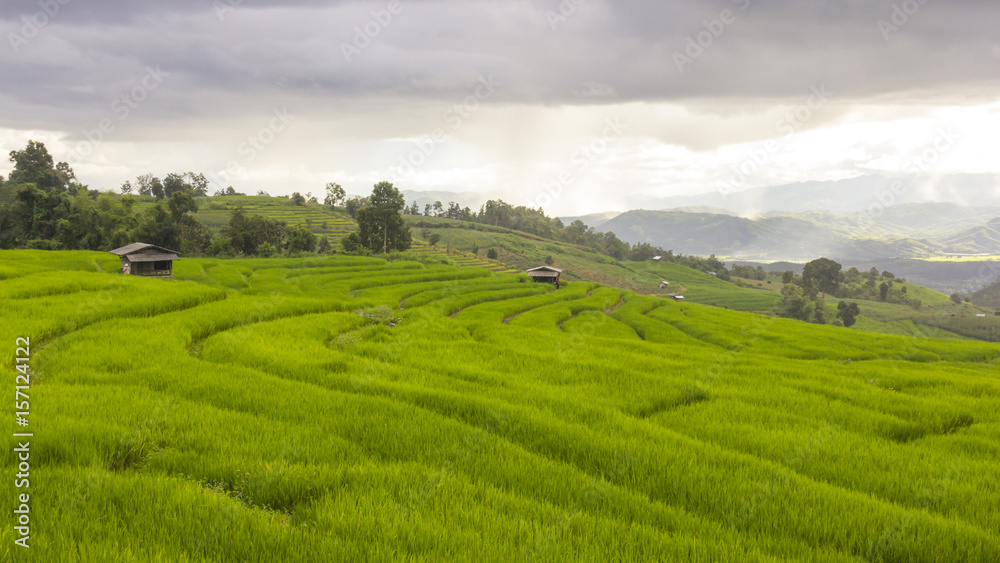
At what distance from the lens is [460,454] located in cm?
670

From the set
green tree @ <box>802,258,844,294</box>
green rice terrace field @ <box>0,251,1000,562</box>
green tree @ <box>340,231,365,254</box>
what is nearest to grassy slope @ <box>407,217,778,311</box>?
green tree @ <box>802,258,844,294</box>

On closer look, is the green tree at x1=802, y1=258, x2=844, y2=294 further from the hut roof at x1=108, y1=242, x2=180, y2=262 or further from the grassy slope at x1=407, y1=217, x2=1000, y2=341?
the hut roof at x1=108, y1=242, x2=180, y2=262

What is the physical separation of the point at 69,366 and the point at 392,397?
764 cm

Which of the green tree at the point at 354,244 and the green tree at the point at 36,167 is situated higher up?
the green tree at the point at 36,167

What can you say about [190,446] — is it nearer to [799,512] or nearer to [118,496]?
[118,496]

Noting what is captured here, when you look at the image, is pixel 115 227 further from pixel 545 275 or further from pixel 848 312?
pixel 848 312

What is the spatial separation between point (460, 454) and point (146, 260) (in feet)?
159

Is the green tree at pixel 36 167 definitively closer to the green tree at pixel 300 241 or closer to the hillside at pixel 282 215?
the hillside at pixel 282 215

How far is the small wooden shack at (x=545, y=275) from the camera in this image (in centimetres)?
5966

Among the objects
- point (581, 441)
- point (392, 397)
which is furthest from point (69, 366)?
point (581, 441)

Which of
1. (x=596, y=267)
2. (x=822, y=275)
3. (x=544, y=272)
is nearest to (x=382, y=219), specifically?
(x=544, y=272)

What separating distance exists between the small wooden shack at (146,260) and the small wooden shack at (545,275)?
41.4 m

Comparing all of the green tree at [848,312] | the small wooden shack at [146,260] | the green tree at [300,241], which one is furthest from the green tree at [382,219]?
the green tree at [848,312]

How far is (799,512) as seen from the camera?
5.50 metres
